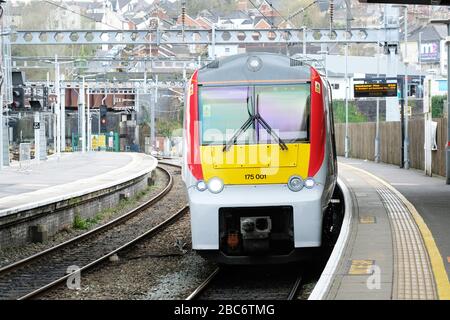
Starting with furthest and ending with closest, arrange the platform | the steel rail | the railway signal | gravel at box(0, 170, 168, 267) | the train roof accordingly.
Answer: the railway signal → gravel at box(0, 170, 168, 267) → the steel rail → the train roof → the platform

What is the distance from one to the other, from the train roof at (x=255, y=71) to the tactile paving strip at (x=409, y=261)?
8.80 ft

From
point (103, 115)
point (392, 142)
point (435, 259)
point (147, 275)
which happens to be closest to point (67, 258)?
point (147, 275)

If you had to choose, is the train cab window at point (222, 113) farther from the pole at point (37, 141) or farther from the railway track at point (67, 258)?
the pole at point (37, 141)

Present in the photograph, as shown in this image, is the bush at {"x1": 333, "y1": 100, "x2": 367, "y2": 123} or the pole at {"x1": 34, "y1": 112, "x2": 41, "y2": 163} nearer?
the pole at {"x1": 34, "y1": 112, "x2": 41, "y2": 163}

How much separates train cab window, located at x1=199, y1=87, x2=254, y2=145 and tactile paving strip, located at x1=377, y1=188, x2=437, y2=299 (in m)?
2.54

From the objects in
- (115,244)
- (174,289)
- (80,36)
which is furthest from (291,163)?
(80,36)

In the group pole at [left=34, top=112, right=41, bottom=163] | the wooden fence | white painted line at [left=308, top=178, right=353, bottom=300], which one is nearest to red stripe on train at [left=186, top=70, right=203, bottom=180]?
white painted line at [left=308, top=178, right=353, bottom=300]

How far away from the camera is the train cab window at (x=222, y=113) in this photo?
38.2 ft

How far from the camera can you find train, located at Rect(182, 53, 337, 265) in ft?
36.8

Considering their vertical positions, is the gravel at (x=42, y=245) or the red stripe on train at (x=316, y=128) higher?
the red stripe on train at (x=316, y=128)

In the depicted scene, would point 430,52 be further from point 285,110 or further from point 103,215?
point 285,110

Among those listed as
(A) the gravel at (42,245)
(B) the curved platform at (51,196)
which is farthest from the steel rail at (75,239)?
(B) the curved platform at (51,196)

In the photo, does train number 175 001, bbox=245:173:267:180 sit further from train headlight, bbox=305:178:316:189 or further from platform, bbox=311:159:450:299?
platform, bbox=311:159:450:299
